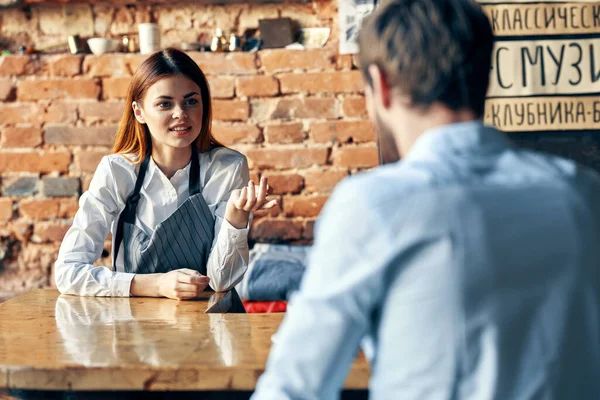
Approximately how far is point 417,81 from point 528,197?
169 mm

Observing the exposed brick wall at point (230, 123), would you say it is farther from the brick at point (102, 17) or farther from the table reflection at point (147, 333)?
the table reflection at point (147, 333)

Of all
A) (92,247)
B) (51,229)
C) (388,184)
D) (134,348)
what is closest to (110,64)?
(51,229)

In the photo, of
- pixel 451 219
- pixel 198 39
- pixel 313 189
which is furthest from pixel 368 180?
pixel 198 39

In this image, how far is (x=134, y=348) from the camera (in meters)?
1.33

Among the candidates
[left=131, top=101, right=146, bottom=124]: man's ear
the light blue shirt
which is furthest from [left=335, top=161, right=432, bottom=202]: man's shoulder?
[left=131, top=101, right=146, bottom=124]: man's ear

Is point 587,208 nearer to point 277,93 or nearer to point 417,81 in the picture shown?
point 417,81

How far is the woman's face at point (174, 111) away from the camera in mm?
2127

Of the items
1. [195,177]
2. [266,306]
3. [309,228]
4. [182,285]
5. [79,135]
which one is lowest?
[266,306]

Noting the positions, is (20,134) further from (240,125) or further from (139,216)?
(139,216)

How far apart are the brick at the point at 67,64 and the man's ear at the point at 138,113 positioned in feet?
3.36

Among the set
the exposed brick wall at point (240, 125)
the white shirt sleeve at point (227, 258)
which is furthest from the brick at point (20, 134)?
the white shirt sleeve at point (227, 258)

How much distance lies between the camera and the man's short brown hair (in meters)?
0.83

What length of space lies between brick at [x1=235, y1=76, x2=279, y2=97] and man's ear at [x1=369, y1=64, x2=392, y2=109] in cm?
228

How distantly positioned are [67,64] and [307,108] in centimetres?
98
